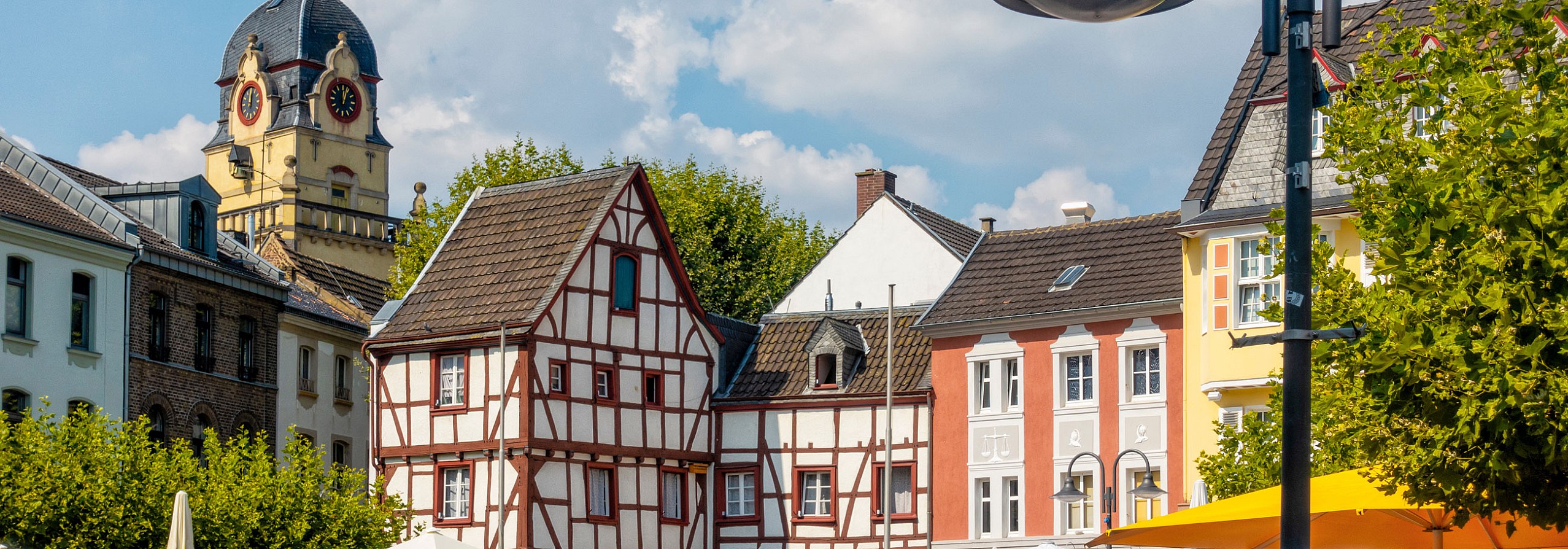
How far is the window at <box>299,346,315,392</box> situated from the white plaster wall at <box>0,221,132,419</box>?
7139 mm

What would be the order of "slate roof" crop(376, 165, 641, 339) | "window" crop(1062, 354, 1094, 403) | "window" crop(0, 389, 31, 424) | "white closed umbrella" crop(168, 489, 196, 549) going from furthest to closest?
"slate roof" crop(376, 165, 641, 339)
"window" crop(1062, 354, 1094, 403)
"window" crop(0, 389, 31, 424)
"white closed umbrella" crop(168, 489, 196, 549)

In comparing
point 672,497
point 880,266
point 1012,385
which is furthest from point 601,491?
point 880,266

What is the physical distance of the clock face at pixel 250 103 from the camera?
91750mm

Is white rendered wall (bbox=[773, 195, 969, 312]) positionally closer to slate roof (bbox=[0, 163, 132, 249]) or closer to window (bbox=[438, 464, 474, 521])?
window (bbox=[438, 464, 474, 521])

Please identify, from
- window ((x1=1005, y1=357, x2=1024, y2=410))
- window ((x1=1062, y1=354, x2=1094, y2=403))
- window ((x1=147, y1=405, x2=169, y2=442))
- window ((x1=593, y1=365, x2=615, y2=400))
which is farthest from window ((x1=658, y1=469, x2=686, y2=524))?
window ((x1=147, y1=405, x2=169, y2=442))

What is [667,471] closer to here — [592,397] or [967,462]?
[592,397]

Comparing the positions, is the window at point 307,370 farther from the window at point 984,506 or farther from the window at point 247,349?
the window at point 984,506

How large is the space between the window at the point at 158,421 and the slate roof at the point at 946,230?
18.4 metres

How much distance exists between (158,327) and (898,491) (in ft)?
50.3

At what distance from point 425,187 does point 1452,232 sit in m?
78.9

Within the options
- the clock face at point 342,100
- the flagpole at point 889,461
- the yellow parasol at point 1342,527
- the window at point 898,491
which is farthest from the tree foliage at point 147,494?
the clock face at point 342,100

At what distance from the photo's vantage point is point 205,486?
32.8m

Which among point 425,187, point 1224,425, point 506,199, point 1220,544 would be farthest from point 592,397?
point 425,187

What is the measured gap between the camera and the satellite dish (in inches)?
256
